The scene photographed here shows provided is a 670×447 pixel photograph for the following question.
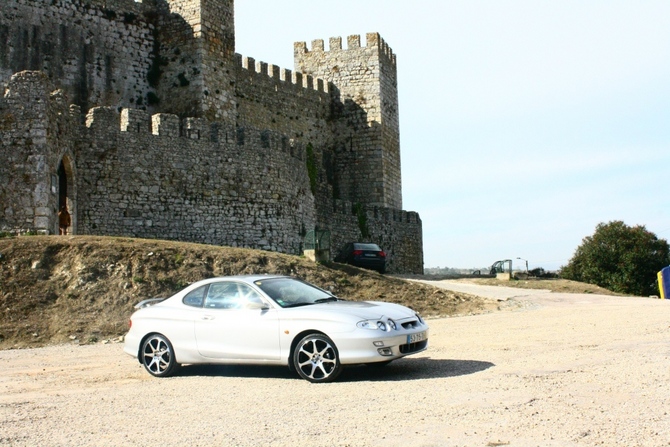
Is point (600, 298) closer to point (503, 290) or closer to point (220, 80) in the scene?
point (503, 290)

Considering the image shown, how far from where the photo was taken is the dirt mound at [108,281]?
1559cm

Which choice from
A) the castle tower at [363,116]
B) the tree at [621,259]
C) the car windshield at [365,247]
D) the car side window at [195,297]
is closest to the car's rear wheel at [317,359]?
the car side window at [195,297]

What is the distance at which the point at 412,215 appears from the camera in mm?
39969

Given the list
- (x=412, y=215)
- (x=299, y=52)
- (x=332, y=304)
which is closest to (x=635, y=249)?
(x=412, y=215)

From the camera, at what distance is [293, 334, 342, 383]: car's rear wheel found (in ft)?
28.8

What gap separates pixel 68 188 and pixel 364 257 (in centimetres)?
1144

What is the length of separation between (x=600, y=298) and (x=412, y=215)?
17772mm

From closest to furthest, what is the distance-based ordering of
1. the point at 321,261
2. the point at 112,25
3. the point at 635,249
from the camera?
the point at 321,261, the point at 112,25, the point at 635,249

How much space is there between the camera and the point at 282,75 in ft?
130

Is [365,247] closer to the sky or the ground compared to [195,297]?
closer to the sky

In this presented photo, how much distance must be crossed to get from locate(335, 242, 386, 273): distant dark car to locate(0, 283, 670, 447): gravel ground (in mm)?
16657

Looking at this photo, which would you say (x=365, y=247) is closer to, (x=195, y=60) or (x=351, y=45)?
(x=195, y=60)

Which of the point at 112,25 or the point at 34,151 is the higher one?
the point at 112,25

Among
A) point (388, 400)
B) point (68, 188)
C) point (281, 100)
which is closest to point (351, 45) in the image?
point (281, 100)
